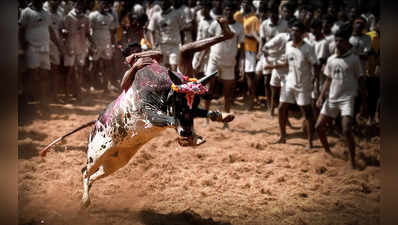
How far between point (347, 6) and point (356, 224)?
24.6 feet

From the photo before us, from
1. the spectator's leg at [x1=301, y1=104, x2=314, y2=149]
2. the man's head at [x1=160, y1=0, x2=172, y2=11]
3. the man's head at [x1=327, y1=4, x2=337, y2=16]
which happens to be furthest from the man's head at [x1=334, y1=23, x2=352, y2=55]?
the man's head at [x1=160, y1=0, x2=172, y2=11]

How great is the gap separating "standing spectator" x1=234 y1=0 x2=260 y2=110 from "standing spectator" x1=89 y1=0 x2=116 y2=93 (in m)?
3.50

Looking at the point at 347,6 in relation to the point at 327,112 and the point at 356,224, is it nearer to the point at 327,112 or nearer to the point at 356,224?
the point at 327,112

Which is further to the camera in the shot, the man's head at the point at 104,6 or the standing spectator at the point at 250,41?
the man's head at the point at 104,6

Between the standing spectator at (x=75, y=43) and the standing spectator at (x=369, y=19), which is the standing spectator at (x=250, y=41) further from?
the standing spectator at (x=75, y=43)

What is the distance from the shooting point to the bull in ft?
12.5

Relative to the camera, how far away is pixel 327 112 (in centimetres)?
693

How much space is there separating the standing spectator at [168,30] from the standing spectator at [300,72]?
3.69m

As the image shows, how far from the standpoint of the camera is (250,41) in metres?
11.0

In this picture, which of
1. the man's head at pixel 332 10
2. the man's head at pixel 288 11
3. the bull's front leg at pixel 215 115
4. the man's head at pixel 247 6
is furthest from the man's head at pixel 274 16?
the bull's front leg at pixel 215 115

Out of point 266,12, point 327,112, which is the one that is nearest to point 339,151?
point 327,112

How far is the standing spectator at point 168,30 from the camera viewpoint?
10.9 m

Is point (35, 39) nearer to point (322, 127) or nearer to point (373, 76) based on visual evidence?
point (322, 127)

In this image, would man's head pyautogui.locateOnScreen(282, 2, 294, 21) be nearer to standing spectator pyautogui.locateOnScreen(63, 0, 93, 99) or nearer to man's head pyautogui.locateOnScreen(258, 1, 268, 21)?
man's head pyautogui.locateOnScreen(258, 1, 268, 21)
